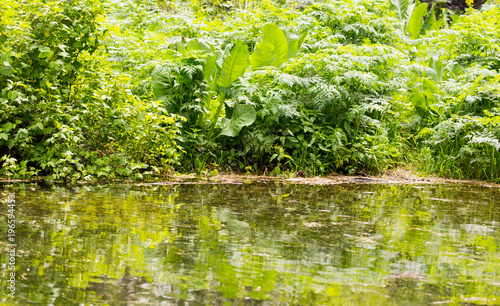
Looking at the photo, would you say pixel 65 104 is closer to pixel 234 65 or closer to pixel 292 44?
pixel 234 65

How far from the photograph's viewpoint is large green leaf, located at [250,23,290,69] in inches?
231

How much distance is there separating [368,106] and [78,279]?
4.21 m

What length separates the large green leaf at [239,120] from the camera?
207 inches

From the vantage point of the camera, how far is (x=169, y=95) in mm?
5383

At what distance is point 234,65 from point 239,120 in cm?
68

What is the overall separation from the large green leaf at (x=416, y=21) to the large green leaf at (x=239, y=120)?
598 cm

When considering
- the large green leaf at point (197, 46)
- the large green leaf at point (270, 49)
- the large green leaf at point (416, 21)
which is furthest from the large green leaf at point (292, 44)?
the large green leaf at point (416, 21)

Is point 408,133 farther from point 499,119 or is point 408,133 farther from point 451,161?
point 499,119

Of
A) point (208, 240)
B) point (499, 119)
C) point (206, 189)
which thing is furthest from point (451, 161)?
point (208, 240)

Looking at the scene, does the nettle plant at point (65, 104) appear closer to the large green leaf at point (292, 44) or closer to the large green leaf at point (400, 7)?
the large green leaf at point (292, 44)

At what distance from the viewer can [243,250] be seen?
2258mm

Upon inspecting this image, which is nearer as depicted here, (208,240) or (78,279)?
(78,279)

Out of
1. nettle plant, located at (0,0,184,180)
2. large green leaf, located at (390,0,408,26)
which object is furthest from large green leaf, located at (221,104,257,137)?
large green leaf, located at (390,0,408,26)

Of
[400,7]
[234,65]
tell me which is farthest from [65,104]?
[400,7]
